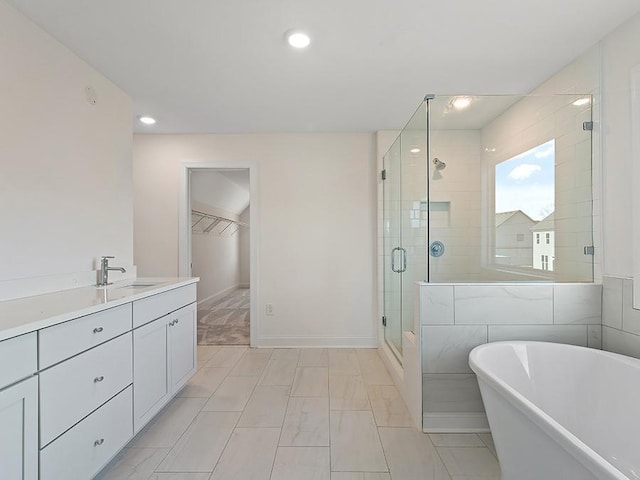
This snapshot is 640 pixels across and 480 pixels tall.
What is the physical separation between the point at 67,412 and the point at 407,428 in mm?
1811

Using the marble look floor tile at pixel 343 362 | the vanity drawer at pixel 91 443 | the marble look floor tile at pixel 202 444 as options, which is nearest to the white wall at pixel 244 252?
the marble look floor tile at pixel 343 362

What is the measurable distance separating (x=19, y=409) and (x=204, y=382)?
5.72 ft

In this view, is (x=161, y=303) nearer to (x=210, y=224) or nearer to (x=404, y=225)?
(x=404, y=225)

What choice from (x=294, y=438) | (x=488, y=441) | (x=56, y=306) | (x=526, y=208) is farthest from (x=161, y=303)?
(x=526, y=208)

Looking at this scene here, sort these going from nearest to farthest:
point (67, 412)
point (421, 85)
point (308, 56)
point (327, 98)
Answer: point (67, 412) → point (308, 56) → point (421, 85) → point (327, 98)

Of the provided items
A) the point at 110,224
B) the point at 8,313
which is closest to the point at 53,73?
the point at 110,224

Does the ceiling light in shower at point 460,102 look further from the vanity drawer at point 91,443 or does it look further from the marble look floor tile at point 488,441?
the vanity drawer at point 91,443

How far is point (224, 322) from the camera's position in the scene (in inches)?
188

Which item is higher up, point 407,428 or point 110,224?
point 110,224

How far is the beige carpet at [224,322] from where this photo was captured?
3.98m

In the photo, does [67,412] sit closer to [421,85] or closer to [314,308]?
[314,308]

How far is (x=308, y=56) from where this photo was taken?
7.23 ft

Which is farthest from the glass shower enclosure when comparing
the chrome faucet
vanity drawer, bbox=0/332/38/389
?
the chrome faucet

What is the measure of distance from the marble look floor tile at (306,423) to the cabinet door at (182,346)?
2.71ft
